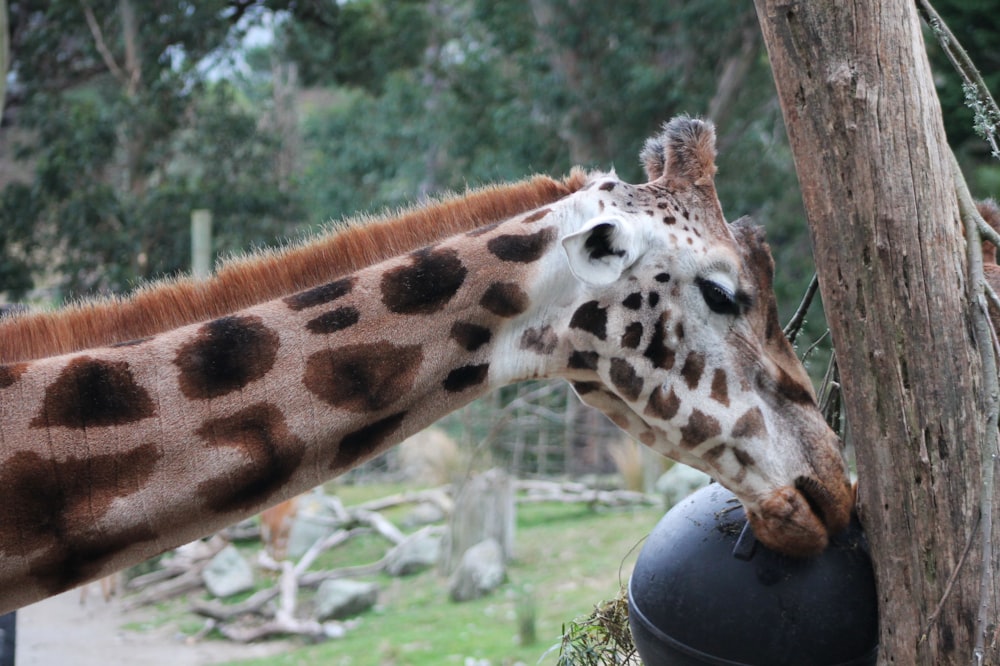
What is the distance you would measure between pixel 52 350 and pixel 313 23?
17.9m

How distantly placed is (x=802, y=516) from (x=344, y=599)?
742 cm

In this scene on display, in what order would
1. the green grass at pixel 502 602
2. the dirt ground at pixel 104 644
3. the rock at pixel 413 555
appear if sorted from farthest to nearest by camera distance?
1. the rock at pixel 413 555
2. the dirt ground at pixel 104 644
3. the green grass at pixel 502 602

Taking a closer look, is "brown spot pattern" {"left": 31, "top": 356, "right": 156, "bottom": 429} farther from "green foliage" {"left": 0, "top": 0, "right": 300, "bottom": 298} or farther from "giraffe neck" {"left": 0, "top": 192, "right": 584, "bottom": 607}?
"green foliage" {"left": 0, "top": 0, "right": 300, "bottom": 298}

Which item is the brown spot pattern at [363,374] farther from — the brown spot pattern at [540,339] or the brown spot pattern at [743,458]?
the brown spot pattern at [743,458]

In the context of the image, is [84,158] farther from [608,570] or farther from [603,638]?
[603,638]

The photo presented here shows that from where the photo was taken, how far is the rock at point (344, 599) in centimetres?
948

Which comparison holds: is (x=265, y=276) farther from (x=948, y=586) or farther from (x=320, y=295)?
(x=948, y=586)

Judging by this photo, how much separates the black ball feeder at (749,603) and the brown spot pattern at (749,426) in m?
0.26

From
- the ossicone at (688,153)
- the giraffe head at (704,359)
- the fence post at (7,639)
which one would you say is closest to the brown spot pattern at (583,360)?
the giraffe head at (704,359)

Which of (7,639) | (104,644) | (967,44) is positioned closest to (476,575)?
(104,644)

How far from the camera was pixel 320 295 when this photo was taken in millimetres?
2748

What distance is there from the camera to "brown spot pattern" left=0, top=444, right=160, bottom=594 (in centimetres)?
236

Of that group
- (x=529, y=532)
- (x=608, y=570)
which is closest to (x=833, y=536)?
(x=608, y=570)

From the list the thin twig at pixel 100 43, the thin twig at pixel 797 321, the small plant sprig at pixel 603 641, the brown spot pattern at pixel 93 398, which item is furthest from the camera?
the thin twig at pixel 100 43
